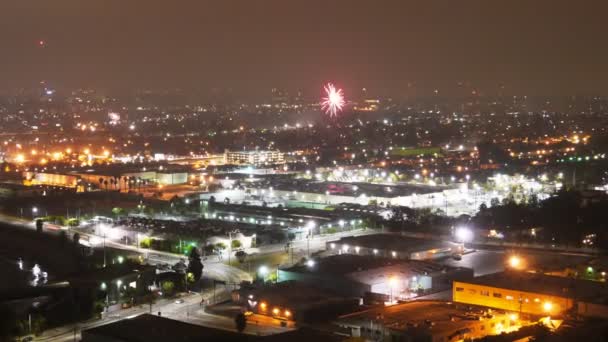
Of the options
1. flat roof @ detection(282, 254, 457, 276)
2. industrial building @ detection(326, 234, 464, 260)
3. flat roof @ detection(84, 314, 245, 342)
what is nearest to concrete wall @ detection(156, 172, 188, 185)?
industrial building @ detection(326, 234, 464, 260)

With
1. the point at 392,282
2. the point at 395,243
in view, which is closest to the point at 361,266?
the point at 392,282

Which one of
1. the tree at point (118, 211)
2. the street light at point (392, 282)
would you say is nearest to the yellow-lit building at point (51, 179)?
the tree at point (118, 211)

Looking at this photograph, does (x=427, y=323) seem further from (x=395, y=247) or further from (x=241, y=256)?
(x=241, y=256)

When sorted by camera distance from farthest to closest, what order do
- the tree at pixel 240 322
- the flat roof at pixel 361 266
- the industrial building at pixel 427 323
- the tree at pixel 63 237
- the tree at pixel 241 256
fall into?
the tree at pixel 63 237, the tree at pixel 241 256, the flat roof at pixel 361 266, the tree at pixel 240 322, the industrial building at pixel 427 323

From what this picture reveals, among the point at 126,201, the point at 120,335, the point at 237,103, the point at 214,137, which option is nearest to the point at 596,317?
the point at 120,335

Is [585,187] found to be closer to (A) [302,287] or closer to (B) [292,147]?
(A) [302,287]

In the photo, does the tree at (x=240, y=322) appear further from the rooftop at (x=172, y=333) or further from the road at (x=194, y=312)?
the rooftop at (x=172, y=333)

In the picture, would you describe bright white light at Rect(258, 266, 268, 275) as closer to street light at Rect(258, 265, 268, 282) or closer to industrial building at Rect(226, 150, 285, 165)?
street light at Rect(258, 265, 268, 282)
